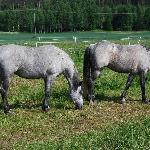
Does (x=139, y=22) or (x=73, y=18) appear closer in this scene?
(x=73, y=18)

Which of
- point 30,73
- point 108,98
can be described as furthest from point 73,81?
point 108,98

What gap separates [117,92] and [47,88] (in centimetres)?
342

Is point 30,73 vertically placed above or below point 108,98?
above

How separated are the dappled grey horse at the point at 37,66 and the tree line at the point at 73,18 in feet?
134

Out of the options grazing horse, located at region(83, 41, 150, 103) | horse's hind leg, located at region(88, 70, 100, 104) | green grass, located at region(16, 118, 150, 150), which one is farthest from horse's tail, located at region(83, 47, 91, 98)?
green grass, located at region(16, 118, 150, 150)

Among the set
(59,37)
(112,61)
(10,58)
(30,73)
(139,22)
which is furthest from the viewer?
(139,22)

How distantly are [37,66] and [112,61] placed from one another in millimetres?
2373

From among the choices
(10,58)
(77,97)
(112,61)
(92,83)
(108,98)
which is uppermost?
(10,58)

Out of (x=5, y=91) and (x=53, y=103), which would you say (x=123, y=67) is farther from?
(x=5, y=91)

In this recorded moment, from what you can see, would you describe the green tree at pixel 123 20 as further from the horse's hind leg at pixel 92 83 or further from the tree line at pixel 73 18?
the horse's hind leg at pixel 92 83

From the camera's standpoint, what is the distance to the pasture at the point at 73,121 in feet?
30.8

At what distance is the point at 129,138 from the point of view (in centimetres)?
939

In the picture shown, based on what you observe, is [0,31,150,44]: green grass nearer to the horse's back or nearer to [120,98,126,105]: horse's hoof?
[120,98,126,105]: horse's hoof

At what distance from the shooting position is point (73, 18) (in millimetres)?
57156
